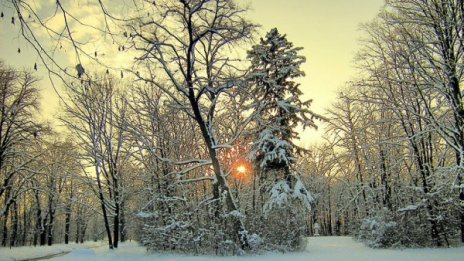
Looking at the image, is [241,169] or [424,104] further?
[241,169]

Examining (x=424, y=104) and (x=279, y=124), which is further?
(x=279, y=124)

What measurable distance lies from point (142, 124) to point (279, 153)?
9709mm

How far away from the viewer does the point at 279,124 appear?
17.7 meters

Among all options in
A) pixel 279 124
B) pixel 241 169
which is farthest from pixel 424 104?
pixel 241 169

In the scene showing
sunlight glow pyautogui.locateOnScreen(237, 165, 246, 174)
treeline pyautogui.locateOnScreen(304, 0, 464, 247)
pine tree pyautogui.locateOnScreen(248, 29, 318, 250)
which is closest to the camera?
treeline pyautogui.locateOnScreen(304, 0, 464, 247)

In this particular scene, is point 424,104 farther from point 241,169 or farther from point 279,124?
point 241,169

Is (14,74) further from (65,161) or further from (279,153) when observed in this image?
(279,153)

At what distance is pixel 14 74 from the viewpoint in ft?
67.9

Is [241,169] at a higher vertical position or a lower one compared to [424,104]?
lower

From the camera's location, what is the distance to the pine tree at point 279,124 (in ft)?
51.9

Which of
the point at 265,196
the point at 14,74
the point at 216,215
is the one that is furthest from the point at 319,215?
the point at 14,74

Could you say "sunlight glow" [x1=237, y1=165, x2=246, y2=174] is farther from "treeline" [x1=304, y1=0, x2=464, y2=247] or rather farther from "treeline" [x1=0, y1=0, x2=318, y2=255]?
"treeline" [x1=304, y1=0, x2=464, y2=247]

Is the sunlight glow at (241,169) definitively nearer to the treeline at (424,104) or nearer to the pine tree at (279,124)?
the pine tree at (279,124)

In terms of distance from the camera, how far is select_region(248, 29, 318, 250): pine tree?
15.8m
